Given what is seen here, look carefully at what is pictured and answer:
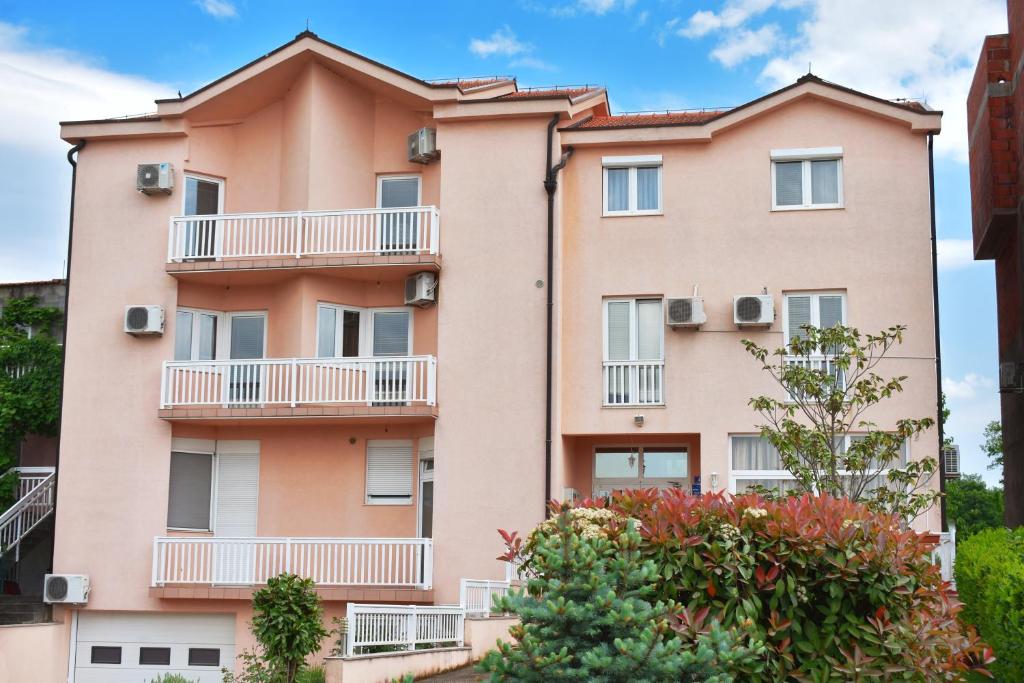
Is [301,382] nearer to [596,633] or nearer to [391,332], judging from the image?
[391,332]

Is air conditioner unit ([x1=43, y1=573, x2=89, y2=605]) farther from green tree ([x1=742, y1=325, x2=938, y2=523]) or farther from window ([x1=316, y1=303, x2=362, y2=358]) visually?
green tree ([x1=742, y1=325, x2=938, y2=523])

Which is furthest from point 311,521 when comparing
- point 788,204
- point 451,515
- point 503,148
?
point 788,204

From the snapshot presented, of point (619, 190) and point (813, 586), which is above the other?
point (619, 190)

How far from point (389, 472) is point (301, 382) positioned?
245 centimetres

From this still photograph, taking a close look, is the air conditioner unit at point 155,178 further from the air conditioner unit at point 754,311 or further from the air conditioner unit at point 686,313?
the air conditioner unit at point 754,311

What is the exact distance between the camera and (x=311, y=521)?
944 inches

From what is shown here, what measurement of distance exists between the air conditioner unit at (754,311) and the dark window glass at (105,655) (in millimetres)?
12744

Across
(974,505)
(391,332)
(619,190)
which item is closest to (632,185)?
(619,190)

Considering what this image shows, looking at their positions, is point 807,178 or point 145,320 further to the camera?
point 145,320

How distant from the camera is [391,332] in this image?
24.8m

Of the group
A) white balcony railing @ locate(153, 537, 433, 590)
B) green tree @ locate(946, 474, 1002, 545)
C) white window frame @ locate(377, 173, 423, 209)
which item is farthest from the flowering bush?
green tree @ locate(946, 474, 1002, 545)

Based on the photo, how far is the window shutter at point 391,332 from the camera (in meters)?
24.7

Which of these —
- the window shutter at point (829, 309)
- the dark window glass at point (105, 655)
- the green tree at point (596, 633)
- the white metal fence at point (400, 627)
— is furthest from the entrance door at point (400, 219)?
the green tree at point (596, 633)

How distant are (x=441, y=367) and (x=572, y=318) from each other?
2541mm
